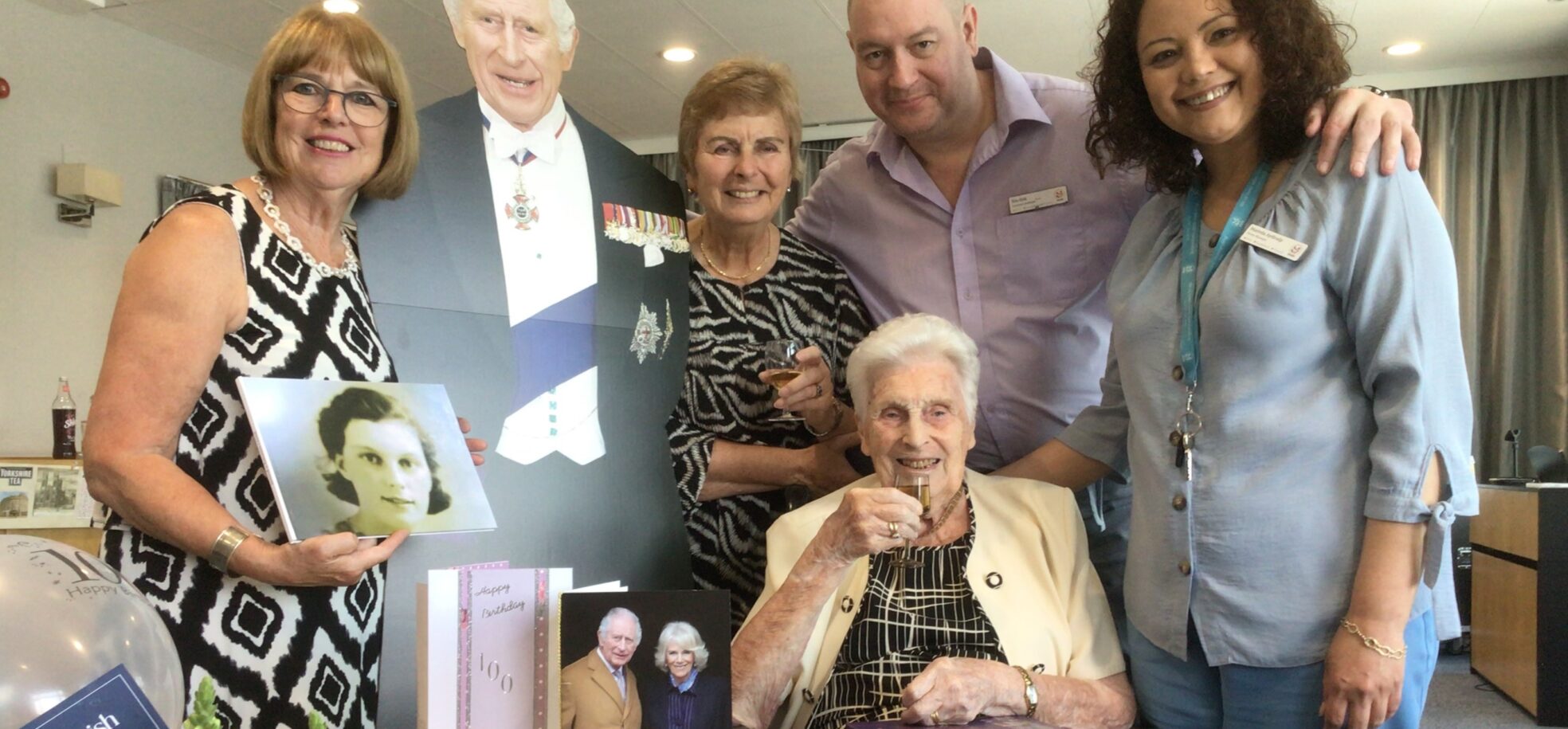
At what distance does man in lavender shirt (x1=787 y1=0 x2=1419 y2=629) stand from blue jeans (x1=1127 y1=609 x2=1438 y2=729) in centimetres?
53

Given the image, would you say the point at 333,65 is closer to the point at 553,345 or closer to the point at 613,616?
the point at 553,345

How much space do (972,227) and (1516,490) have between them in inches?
183

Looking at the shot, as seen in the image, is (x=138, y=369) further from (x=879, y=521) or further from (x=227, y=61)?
(x=227, y=61)

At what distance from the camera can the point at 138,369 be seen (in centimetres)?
153

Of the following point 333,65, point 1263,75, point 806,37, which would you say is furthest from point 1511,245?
point 333,65

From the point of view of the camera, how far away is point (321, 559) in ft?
4.95

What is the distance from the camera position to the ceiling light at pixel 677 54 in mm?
6384

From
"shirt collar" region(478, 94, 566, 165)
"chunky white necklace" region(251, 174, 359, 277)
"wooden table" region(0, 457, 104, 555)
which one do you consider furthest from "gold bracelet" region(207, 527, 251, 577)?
"wooden table" region(0, 457, 104, 555)

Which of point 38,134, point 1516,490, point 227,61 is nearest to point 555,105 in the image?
point 227,61

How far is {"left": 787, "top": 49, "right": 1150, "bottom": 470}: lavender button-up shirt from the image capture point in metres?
2.55

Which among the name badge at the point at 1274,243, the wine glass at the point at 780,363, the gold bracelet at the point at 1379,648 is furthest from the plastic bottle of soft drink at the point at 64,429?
the gold bracelet at the point at 1379,648

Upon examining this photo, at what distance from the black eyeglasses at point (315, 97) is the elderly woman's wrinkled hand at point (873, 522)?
1.01 m

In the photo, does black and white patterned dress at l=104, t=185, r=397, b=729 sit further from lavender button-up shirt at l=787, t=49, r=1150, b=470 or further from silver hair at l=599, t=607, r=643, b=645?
lavender button-up shirt at l=787, t=49, r=1150, b=470

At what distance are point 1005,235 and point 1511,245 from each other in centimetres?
663
